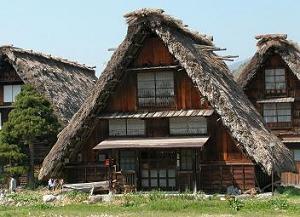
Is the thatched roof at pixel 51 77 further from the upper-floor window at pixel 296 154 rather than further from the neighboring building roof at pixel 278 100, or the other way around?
the upper-floor window at pixel 296 154

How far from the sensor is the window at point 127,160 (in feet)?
91.7

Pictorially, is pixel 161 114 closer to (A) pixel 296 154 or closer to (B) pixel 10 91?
(A) pixel 296 154

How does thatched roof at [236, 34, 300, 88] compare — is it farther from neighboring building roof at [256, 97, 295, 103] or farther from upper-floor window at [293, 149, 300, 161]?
upper-floor window at [293, 149, 300, 161]

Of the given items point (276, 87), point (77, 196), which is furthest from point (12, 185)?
point (276, 87)

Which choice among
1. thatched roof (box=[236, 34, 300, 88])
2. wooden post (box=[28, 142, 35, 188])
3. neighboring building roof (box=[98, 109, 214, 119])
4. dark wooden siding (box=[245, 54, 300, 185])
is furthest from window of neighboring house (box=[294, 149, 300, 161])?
wooden post (box=[28, 142, 35, 188])

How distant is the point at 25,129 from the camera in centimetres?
3141

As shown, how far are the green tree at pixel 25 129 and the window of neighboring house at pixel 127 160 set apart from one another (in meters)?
5.85

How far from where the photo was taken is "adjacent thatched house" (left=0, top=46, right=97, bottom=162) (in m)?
35.5

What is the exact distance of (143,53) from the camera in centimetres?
2789

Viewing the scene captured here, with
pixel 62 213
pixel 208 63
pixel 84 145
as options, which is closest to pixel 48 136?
pixel 84 145

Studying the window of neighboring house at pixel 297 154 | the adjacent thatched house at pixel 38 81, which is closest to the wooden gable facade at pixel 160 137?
the adjacent thatched house at pixel 38 81

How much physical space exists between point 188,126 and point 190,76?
8.22 ft

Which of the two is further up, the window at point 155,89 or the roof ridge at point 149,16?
the roof ridge at point 149,16

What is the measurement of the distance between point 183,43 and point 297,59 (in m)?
11.0
